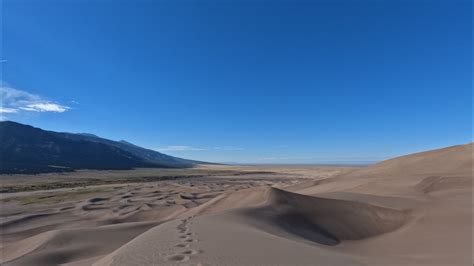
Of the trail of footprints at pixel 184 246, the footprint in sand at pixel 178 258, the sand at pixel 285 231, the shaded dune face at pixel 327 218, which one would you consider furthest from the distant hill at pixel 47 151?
the footprint in sand at pixel 178 258

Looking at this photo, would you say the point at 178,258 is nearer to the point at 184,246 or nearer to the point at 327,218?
the point at 184,246

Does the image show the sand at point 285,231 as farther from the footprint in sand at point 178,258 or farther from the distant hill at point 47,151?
the distant hill at point 47,151

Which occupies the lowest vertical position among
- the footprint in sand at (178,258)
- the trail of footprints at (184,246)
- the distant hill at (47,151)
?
the footprint in sand at (178,258)

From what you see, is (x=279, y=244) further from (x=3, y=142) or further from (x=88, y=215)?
(x=3, y=142)

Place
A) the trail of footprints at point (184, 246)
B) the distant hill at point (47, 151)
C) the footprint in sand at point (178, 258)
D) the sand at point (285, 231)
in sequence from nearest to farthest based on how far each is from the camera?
the footprint in sand at point (178, 258)
the trail of footprints at point (184, 246)
the sand at point (285, 231)
the distant hill at point (47, 151)

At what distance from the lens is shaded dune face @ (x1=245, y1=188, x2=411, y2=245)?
1179 centimetres

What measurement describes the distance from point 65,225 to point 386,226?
17154mm

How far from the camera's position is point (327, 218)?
13.1m

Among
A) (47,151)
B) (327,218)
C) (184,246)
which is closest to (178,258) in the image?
(184,246)

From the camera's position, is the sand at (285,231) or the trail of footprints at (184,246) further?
the sand at (285,231)

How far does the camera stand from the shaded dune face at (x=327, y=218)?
1179 centimetres

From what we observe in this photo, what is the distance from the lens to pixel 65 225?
19719 millimetres

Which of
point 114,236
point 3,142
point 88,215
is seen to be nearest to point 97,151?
point 3,142

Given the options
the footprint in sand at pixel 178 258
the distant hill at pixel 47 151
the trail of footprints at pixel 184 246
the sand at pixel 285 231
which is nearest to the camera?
the footprint in sand at pixel 178 258
